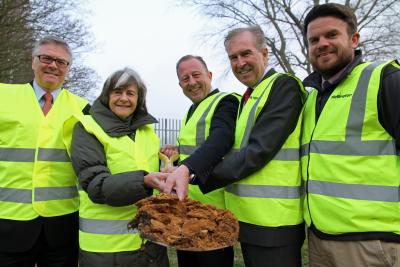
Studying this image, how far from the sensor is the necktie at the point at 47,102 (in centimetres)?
345

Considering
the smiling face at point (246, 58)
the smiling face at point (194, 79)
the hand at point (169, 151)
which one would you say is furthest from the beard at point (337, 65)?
the hand at point (169, 151)

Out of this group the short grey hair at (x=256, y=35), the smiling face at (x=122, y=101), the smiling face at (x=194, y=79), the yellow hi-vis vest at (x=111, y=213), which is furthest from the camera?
the smiling face at (x=194, y=79)

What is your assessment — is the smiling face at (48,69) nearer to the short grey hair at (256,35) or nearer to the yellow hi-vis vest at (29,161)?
the yellow hi-vis vest at (29,161)

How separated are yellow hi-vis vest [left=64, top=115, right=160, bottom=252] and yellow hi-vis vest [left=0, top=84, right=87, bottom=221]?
364 millimetres

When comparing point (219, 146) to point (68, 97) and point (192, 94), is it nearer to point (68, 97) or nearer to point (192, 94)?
point (192, 94)

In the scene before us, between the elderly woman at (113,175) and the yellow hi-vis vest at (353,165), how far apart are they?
44.2 inches

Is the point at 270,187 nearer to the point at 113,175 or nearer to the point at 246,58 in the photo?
the point at 246,58

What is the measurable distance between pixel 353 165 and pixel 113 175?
5.50 ft

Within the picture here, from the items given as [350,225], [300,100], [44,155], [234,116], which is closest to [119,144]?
[44,155]

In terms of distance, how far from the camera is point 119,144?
3045 mm

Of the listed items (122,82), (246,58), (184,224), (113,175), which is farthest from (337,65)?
(113,175)

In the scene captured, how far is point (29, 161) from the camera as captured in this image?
3.26m

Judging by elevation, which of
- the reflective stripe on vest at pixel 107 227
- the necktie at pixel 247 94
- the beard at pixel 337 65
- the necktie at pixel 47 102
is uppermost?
the beard at pixel 337 65

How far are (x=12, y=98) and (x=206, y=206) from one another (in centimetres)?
200
